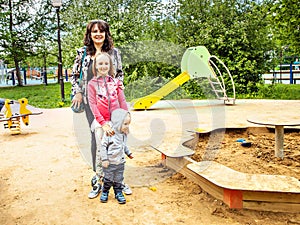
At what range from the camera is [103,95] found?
8.77 ft

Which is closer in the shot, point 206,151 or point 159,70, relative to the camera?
point 206,151

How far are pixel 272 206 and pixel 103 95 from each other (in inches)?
54.5

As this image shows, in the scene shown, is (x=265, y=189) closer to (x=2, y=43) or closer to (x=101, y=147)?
(x=101, y=147)

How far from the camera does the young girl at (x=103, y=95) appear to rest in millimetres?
2664

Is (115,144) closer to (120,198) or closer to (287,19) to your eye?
(120,198)

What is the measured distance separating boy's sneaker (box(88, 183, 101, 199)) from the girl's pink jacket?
641 millimetres

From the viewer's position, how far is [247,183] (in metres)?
2.52

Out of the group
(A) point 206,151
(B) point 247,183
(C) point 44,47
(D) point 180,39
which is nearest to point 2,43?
(C) point 44,47

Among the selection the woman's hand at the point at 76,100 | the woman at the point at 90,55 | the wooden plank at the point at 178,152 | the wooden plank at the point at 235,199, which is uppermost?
the woman at the point at 90,55

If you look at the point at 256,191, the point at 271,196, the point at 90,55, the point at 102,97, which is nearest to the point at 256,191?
the point at 256,191

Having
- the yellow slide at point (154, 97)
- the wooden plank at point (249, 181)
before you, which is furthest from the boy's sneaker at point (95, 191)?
the yellow slide at point (154, 97)

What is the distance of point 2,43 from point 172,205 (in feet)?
58.6

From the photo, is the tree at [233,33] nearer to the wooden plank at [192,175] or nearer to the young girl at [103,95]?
the wooden plank at [192,175]

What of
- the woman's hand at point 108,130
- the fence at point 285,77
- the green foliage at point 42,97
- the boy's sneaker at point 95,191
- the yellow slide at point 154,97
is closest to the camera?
the woman's hand at point 108,130
